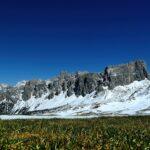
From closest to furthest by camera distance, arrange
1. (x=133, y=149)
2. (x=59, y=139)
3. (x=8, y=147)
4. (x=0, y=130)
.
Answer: (x=8, y=147) < (x=0, y=130) < (x=133, y=149) < (x=59, y=139)

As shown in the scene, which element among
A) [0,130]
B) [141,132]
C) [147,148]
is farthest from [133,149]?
[141,132]

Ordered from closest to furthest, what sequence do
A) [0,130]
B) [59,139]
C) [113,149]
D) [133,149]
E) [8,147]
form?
1. [8,147]
2. [0,130]
3. [113,149]
4. [133,149]
5. [59,139]

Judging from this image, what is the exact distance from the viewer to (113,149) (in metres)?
37.9

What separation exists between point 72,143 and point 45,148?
5.50 meters

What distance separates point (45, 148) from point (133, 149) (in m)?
8.87

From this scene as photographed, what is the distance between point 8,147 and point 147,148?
16253mm

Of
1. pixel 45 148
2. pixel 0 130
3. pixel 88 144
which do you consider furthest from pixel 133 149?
pixel 0 130

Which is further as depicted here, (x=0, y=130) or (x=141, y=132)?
(x=141, y=132)

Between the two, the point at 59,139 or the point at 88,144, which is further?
the point at 59,139

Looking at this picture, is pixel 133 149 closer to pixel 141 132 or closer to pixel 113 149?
pixel 113 149

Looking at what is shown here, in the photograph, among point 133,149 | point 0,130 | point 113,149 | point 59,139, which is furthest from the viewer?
point 59,139

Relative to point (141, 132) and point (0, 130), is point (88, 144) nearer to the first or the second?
point (0, 130)

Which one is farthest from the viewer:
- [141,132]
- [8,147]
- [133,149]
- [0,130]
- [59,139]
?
[141,132]

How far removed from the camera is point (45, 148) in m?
38.1
